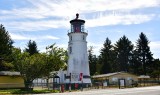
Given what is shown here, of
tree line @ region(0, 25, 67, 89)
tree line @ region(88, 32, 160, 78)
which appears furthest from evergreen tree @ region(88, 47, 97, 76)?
tree line @ region(0, 25, 67, 89)

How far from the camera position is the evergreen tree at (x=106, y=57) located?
103 metres

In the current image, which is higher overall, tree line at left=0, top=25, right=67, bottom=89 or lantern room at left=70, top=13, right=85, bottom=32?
lantern room at left=70, top=13, right=85, bottom=32

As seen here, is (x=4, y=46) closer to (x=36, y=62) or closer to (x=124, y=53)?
(x=36, y=62)

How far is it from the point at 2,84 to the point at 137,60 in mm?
68844

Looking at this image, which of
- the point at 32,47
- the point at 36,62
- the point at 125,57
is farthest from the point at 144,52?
the point at 36,62

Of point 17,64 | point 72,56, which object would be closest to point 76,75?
point 72,56

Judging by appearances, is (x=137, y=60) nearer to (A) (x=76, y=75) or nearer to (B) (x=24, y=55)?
(A) (x=76, y=75)

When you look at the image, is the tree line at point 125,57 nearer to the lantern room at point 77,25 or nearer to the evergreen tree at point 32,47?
the evergreen tree at point 32,47

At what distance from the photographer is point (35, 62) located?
46594mm

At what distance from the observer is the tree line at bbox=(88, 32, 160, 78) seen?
106 m

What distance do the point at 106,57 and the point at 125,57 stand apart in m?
8.08

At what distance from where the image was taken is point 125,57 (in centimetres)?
11244

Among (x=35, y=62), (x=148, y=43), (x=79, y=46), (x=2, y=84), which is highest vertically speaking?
(x=148, y=43)

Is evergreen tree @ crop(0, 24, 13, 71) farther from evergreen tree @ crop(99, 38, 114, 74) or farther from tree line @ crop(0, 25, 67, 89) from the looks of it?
evergreen tree @ crop(99, 38, 114, 74)
